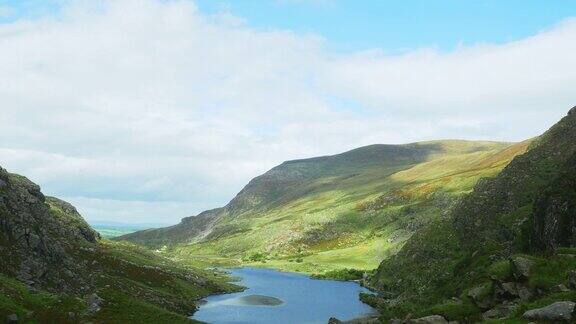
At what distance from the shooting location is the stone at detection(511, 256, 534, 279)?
41.6 meters

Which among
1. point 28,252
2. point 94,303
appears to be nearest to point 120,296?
point 94,303

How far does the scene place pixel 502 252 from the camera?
7188 cm

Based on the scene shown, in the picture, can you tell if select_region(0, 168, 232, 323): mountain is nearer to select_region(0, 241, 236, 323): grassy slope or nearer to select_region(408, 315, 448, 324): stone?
select_region(0, 241, 236, 323): grassy slope

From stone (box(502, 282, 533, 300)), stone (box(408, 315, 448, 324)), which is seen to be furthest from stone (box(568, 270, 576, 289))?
stone (box(408, 315, 448, 324))

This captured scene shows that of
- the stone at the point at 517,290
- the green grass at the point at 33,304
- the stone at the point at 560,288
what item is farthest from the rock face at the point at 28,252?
the stone at the point at 560,288

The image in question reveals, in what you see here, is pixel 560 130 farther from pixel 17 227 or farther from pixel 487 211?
pixel 17 227

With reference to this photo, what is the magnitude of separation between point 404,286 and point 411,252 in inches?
785

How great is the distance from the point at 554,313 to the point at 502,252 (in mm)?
42429

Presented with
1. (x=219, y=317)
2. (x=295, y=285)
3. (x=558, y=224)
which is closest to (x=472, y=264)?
(x=558, y=224)

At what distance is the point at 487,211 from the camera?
5468 inches

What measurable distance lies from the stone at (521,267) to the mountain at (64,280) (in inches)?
2369

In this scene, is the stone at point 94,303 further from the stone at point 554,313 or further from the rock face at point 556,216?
the rock face at point 556,216

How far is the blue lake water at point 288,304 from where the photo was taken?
387 feet

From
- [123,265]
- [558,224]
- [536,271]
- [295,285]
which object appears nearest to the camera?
[536,271]
